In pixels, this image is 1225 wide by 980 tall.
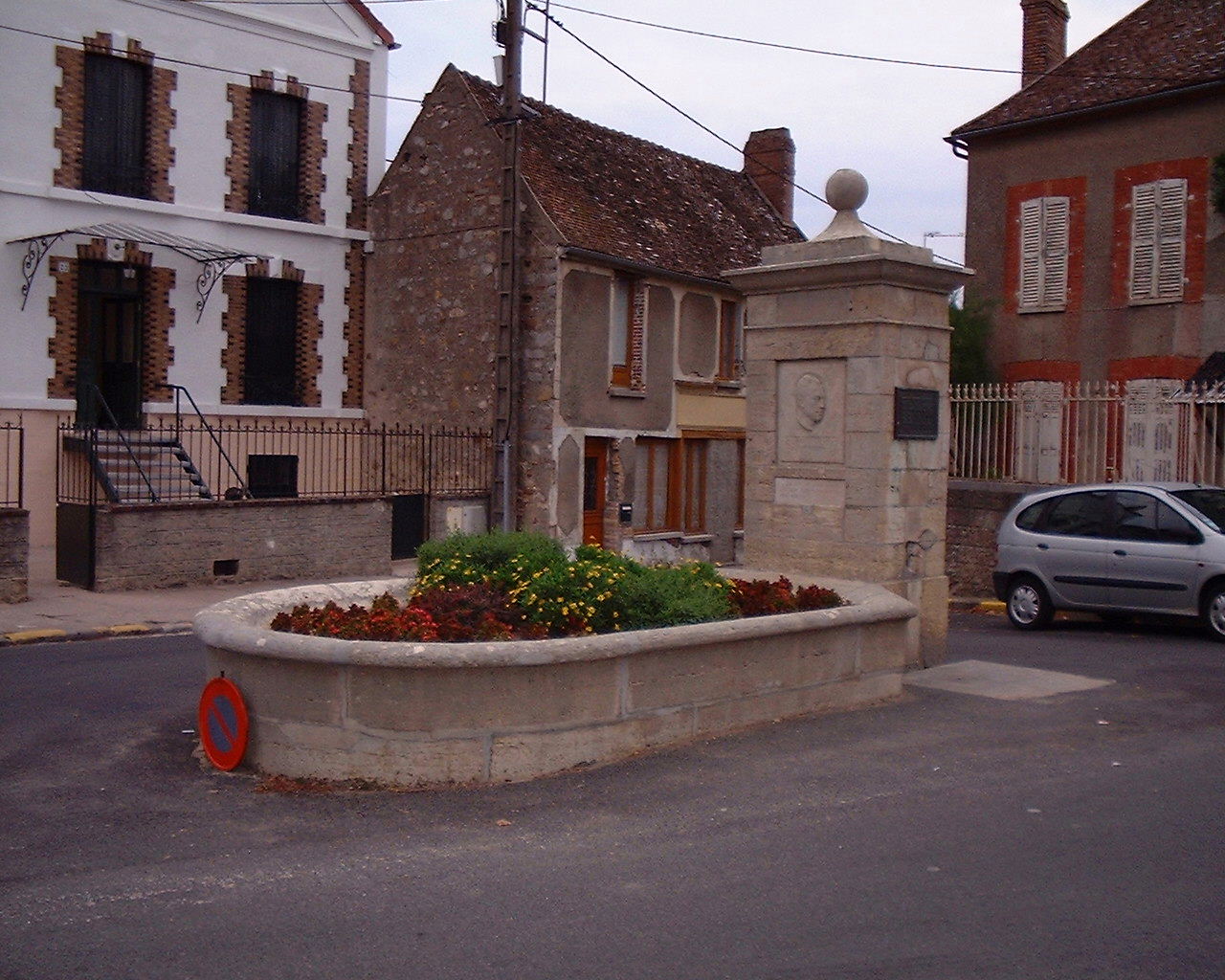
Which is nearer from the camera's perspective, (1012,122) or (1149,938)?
(1149,938)

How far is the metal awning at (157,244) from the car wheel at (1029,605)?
43.4 feet

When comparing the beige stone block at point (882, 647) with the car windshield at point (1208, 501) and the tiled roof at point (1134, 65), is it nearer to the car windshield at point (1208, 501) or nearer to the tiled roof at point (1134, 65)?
the car windshield at point (1208, 501)

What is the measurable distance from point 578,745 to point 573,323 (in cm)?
1637

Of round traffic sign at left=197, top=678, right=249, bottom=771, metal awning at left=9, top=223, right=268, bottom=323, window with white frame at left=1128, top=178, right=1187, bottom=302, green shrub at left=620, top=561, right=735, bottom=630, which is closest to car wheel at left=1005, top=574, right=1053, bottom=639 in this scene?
green shrub at left=620, top=561, right=735, bottom=630

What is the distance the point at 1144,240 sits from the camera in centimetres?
2119

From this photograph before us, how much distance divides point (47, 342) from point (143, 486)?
3028mm

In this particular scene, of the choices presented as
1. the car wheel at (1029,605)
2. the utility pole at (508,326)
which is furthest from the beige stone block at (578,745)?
the utility pole at (508,326)

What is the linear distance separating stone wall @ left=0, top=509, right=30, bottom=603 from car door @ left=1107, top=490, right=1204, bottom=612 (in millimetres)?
12235

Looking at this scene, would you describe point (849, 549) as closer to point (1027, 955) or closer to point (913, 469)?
point (913, 469)

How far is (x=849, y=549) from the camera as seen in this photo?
9.92m

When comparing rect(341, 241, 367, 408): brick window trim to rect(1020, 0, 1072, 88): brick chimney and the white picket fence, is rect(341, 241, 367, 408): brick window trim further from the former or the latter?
rect(1020, 0, 1072, 88): brick chimney

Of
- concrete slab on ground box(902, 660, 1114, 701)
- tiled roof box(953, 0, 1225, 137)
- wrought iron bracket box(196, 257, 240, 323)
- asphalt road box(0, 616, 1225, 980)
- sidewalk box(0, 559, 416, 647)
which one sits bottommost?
sidewalk box(0, 559, 416, 647)

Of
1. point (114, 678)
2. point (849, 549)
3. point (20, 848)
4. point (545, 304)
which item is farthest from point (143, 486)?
point (20, 848)

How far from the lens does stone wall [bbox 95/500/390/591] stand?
16797mm
